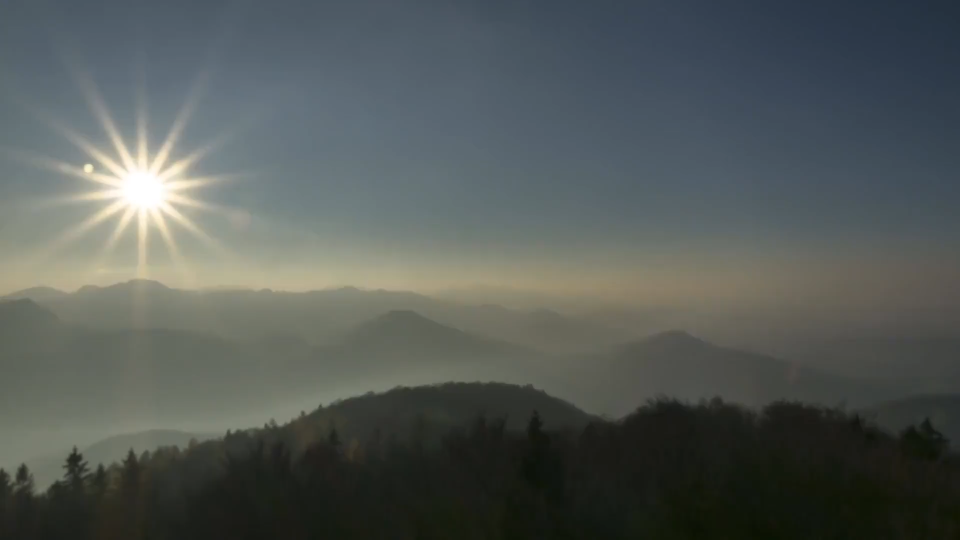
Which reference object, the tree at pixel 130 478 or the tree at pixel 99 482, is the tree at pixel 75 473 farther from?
the tree at pixel 130 478

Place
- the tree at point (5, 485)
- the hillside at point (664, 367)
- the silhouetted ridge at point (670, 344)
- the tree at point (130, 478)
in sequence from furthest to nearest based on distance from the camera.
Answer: the silhouetted ridge at point (670, 344)
the hillside at point (664, 367)
the tree at point (5, 485)
the tree at point (130, 478)

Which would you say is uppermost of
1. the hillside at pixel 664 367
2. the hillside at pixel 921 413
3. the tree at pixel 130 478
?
the hillside at pixel 664 367

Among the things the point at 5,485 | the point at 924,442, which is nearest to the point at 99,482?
the point at 5,485

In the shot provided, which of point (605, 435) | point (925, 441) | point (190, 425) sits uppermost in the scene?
point (190, 425)

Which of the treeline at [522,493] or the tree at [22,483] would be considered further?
the tree at [22,483]

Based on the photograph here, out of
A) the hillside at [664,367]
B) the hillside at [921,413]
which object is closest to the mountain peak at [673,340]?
the hillside at [664,367]

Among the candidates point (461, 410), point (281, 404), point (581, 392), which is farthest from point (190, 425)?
point (461, 410)

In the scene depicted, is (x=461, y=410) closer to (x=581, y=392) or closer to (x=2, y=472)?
(x=2, y=472)

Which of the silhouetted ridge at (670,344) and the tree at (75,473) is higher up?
the silhouetted ridge at (670,344)

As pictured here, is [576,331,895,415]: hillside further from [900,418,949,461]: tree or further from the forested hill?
the forested hill
